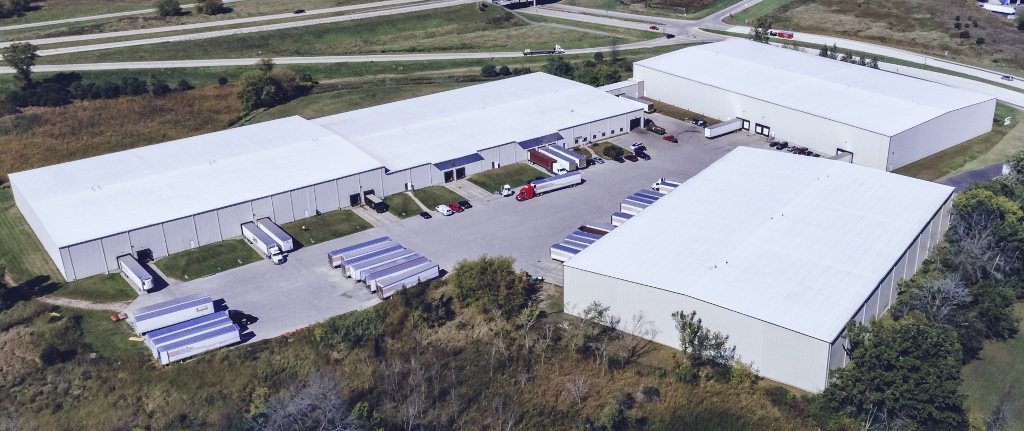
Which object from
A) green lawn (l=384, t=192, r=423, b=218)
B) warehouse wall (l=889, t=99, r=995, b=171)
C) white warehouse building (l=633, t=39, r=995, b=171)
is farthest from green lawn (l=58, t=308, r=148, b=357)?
warehouse wall (l=889, t=99, r=995, b=171)

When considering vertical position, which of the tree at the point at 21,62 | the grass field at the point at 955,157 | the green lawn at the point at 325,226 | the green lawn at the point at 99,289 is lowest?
the green lawn at the point at 99,289

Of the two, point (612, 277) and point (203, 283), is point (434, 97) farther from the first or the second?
point (612, 277)

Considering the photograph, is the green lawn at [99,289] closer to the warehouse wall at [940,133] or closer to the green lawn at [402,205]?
the green lawn at [402,205]

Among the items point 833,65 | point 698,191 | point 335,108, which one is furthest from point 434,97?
point 833,65

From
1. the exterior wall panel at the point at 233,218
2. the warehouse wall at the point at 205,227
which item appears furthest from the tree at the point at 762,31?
the exterior wall panel at the point at 233,218

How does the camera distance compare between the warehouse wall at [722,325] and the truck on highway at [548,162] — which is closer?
Answer: the warehouse wall at [722,325]

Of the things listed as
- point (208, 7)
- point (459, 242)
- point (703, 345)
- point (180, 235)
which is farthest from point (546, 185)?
point (208, 7)
